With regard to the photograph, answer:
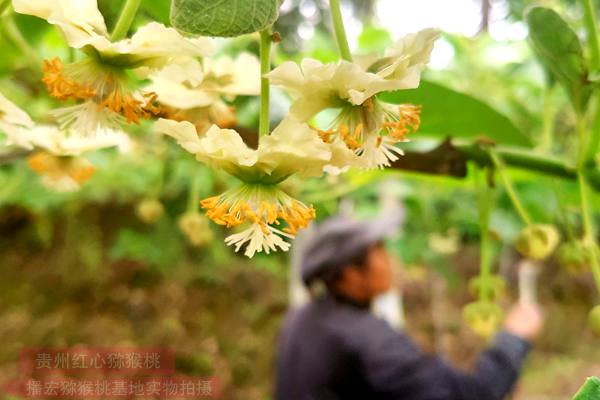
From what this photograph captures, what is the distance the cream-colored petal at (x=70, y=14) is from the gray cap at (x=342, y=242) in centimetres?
172

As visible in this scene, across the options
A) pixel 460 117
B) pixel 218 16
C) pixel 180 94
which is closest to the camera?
pixel 218 16

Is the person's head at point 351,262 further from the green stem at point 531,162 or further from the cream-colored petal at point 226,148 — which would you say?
the cream-colored petal at point 226,148

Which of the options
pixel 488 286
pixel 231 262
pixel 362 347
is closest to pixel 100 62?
pixel 488 286

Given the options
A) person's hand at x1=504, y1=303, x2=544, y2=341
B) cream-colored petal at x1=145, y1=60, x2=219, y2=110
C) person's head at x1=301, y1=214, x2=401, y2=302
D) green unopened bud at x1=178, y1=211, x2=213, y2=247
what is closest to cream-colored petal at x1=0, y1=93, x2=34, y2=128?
cream-colored petal at x1=145, y1=60, x2=219, y2=110

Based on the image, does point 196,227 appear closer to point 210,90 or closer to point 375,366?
point 210,90

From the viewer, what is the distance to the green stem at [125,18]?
17.6 inches

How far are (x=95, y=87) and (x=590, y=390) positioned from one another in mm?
410

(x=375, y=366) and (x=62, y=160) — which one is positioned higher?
(x=62, y=160)

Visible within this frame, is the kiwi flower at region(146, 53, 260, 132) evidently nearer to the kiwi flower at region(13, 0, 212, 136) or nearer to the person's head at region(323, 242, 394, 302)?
the kiwi flower at region(13, 0, 212, 136)

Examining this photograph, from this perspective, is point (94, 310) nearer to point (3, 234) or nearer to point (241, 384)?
point (3, 234)

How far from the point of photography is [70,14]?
1.43ft

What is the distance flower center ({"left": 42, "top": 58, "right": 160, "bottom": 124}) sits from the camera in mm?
486

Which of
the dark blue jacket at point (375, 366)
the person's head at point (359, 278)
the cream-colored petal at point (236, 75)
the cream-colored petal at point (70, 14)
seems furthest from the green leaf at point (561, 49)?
the person's head at point (359, 278)

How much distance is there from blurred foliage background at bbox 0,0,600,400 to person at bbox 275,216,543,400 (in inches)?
8.9
